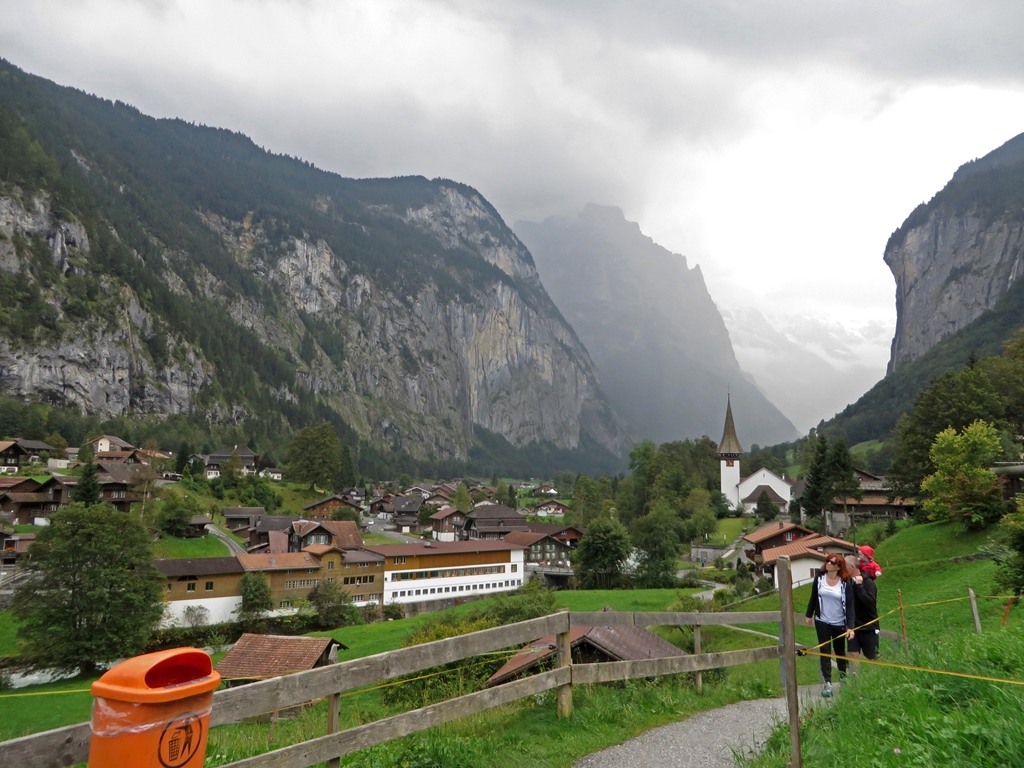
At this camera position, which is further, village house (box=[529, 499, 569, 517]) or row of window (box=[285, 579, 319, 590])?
village house (box=[529, 499, 569, 517])

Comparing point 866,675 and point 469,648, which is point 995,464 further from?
point 469,648

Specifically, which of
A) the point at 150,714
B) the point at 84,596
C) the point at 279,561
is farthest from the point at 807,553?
the point at 84,596

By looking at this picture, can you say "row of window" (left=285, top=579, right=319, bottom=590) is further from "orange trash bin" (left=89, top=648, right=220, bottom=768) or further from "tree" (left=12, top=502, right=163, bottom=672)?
"orange trash bin" (left=89, top=648, right=220, bottom=768)

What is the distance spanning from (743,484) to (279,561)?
7020 centimetres

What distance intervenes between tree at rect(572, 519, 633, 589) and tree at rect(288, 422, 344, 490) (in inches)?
2020

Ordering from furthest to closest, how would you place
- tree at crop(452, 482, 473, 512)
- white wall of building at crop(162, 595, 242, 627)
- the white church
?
tree at crop(452, 482, 473, 512) < the white church < white wall of building at crop(162, 595, 242, 627)

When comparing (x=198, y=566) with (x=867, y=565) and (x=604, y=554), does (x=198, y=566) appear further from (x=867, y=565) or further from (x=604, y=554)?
(x=867, y=565)

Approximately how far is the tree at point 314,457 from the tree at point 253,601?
166ft

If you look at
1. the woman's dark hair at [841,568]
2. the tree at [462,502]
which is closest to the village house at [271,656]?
the woman's dark hair at [841,568]

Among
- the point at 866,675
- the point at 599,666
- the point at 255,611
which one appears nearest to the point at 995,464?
the point at 866,675

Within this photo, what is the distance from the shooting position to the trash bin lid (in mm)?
2715

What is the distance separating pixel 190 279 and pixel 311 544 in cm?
16368

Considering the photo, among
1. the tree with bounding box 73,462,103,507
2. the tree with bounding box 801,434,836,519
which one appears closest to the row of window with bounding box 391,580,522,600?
the tree with bounding box 73,462,103,507

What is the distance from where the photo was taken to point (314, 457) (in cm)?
10162
